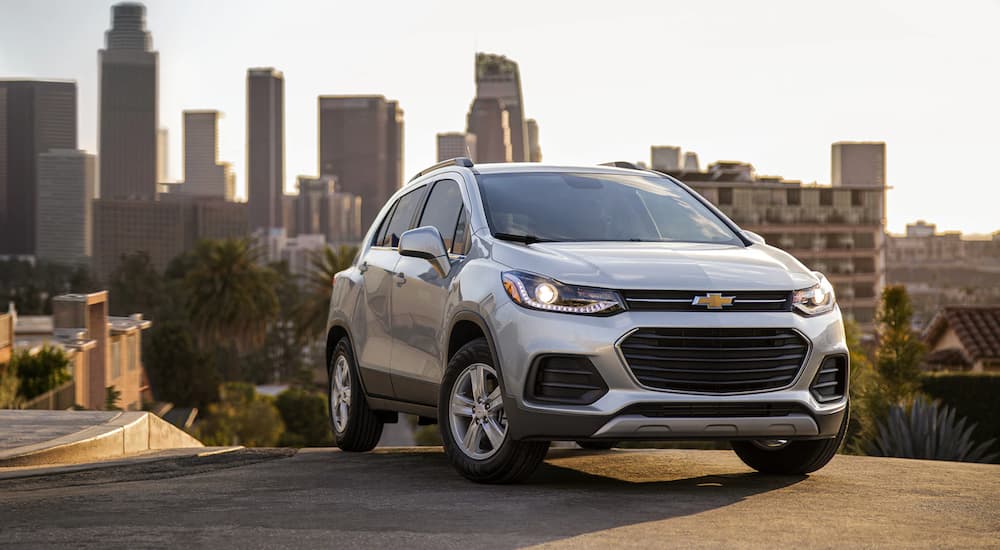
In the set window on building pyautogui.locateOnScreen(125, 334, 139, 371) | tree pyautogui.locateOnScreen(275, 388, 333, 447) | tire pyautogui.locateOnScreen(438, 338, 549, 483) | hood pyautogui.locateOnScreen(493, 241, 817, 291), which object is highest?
hood pyautogui.locateOnScreen(493, 241, 817, 291)

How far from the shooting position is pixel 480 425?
7.66m

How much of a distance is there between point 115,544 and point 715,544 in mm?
2440

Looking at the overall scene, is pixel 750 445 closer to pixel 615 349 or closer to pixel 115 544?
pixel 615 349

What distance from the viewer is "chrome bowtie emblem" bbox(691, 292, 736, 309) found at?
7.07m

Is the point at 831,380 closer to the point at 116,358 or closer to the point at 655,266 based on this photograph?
the point at 655,266

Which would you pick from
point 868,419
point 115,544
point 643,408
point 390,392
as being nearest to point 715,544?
point 643,408

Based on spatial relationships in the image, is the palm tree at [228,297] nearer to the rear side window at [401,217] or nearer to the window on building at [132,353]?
the window on building at [132,353]

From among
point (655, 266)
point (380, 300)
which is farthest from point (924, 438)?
point (655, 266)

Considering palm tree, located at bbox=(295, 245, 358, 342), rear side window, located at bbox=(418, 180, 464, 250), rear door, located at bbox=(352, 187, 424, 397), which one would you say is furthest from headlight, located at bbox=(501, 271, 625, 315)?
palm tree, located at bbox=(295, 245, 358, 342)

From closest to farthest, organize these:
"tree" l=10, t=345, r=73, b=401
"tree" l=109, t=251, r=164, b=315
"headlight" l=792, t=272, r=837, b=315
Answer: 1. "headlight" l=792, t=272, r=837, b=315
2. "tree" l=10, t=345, r=73, b=401
3. "tree" l=109, t=251, r=164, b=315

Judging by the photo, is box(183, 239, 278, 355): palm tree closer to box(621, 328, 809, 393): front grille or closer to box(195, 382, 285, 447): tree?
box(195, 382, 285, 447): tree

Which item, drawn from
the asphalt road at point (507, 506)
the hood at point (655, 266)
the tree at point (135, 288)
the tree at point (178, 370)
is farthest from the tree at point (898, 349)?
the tree at point (135, 288)

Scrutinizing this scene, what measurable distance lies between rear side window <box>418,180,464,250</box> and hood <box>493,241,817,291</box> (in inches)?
37.5

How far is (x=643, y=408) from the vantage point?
7035mm
